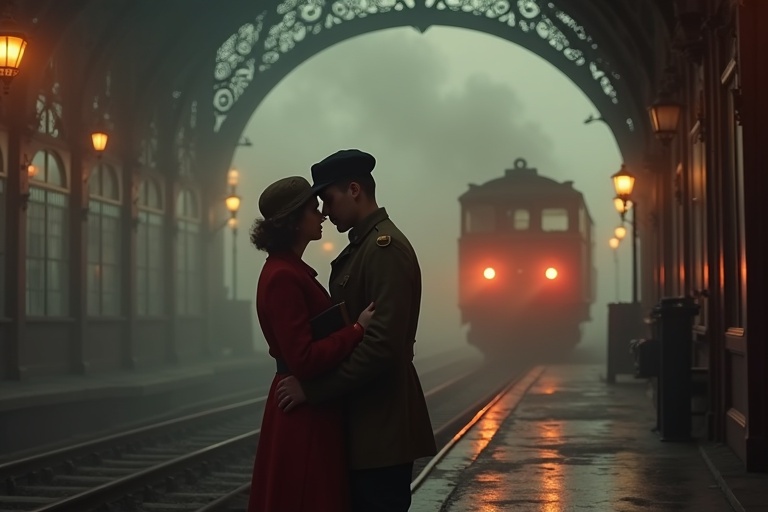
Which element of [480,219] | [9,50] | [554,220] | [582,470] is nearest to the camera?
[582,470]

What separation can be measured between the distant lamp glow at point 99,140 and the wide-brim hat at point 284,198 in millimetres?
15288

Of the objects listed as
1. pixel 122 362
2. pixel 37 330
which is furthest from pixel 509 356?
pixel 37 330

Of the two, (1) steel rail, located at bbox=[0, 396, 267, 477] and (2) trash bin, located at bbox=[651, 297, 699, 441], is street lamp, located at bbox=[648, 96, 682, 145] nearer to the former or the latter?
(2) trash bin, located at bbox=[651, 297, 699, 441]

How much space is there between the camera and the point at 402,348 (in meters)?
4.21

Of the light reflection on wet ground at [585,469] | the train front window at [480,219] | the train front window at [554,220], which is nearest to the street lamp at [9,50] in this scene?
the light reflection on wet ground at [585,469]

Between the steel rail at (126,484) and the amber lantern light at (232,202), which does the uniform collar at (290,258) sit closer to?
the steel rail at (126,484)

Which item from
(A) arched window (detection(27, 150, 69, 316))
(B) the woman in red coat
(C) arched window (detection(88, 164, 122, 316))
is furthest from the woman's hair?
(C) arched window (detection(88, 164, 122, 316))

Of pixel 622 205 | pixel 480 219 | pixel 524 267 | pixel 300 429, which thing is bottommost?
pixel 300 429

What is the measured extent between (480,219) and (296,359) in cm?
3033

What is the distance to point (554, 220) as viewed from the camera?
33.6 metres

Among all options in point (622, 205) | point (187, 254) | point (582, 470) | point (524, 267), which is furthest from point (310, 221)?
point (524, 267)

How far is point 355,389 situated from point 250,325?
27396mm

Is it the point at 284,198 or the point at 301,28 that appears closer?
the point at 284,198

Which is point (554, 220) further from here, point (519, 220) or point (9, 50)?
point (9, 50)
